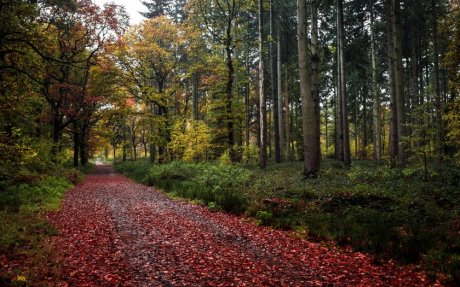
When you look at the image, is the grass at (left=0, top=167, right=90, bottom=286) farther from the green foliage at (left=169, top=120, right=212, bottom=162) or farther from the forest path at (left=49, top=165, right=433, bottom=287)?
the green foliage at (left=169, top=120, right=212, bottom=162)

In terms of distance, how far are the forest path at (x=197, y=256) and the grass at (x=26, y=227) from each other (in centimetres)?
37

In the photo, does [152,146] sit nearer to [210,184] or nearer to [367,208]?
[210,184]

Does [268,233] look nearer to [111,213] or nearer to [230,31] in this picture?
[111,213]

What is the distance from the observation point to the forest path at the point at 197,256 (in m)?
5.13

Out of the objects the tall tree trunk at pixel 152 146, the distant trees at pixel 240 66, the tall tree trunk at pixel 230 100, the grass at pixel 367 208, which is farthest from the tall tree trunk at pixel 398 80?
the tall tree trunk at pixel 152 146

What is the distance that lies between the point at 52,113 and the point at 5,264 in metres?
20.6

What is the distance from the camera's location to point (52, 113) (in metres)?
23.3

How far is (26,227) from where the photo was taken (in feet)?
24.7

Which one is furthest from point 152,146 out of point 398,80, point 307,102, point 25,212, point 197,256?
point 197,256

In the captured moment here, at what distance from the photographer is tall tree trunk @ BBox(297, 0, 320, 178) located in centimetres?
1259

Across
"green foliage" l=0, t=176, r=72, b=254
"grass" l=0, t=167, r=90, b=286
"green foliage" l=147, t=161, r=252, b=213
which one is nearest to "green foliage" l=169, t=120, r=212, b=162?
"green foliage" l=147, t=161, r=252, b=213

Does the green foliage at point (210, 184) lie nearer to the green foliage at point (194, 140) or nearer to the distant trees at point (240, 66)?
the green foliage at point (194, 140)

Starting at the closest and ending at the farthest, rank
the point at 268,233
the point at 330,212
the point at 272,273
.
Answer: the point at 272,273
the point at 268,233
the point at 330,212

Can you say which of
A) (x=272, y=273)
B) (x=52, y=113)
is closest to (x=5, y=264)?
(x=272, y=273)
